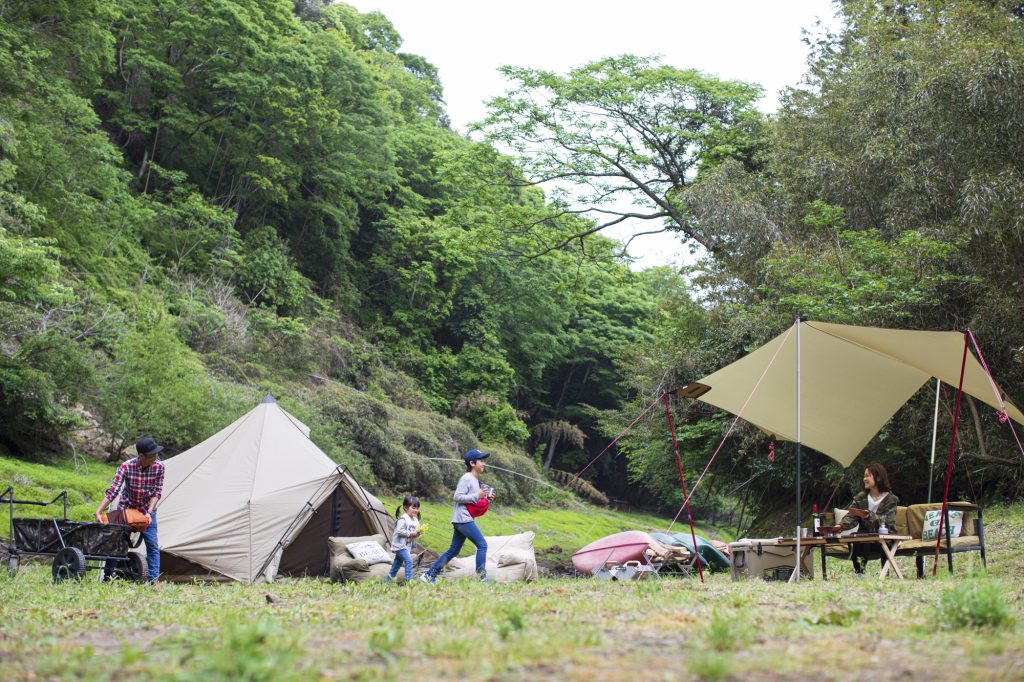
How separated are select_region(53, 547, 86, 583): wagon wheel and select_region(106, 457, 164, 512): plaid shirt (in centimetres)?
64

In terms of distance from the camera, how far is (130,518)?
8000 millimetres

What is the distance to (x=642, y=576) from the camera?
34.4 ft

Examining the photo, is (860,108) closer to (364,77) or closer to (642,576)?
(642,576)

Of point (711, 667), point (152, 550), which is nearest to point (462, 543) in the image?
point (152, 550)

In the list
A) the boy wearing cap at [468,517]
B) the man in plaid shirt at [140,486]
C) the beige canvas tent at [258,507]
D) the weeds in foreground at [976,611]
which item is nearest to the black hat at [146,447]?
the man in plaid shirt at [140,486]

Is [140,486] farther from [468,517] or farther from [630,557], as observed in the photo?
[630,557]

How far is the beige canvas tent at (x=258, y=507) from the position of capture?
9.99 meters

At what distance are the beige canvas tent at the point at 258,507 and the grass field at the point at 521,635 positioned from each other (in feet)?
10.4

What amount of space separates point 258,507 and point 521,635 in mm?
6812

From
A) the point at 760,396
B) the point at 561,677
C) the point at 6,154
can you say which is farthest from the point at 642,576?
the point at 6,154

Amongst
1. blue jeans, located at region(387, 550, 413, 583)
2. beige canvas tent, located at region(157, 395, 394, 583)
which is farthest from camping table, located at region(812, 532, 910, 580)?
beige canvas tent, located at region(157, 395, 394, 583)

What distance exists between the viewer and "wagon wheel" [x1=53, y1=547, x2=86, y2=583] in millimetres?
7570

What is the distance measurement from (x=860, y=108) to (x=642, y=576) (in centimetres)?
996

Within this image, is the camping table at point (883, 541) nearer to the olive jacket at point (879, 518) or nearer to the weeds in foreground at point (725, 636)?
the olive jacket at point (879, 518)
